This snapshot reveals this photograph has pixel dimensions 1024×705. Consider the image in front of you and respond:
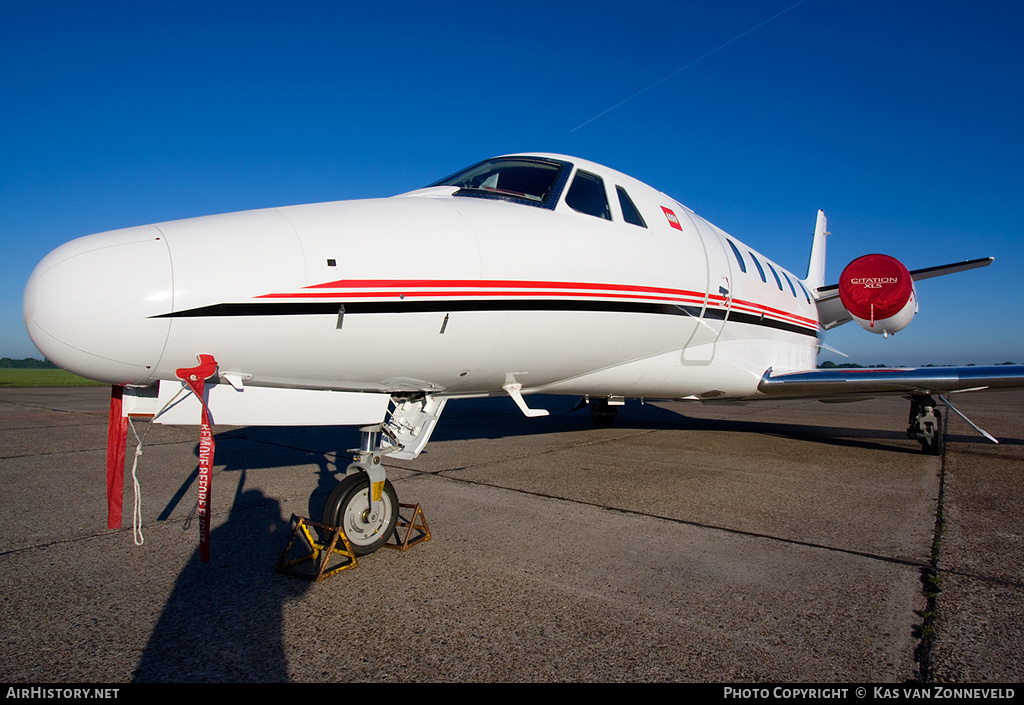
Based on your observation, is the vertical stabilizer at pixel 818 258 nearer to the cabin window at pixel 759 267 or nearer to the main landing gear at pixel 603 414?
the main landing gear at pixel 603 414

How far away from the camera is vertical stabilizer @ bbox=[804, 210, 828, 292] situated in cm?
1508

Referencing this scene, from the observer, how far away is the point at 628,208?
17.2 ft

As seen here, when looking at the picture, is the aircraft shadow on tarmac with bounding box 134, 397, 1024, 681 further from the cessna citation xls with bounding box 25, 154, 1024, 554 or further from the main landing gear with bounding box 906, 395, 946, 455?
the cessna citation xls with bounding box 25, 154, 1024, 554

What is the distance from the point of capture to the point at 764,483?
643 cm

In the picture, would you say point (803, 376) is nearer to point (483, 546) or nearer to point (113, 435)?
point (483, 546)

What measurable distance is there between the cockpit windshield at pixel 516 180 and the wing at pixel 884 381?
467 centimetres

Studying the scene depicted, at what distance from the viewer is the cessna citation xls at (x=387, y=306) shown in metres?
2.79

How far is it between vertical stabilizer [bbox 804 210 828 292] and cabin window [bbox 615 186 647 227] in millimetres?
11347

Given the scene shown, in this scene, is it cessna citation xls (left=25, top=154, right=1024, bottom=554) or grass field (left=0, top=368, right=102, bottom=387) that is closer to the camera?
cessna citation xls (left=25, top=154, right=1024, bottom=554)

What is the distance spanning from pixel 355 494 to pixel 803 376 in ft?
21.0

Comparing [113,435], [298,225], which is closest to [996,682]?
[298,225]

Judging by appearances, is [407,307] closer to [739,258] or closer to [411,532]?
[411,532]

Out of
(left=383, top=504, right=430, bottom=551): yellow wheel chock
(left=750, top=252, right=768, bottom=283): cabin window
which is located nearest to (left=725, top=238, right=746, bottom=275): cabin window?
(left=750, top=252, right=768, bottom=283): cabin window

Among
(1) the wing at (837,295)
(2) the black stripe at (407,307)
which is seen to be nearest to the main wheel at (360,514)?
(2) the black stripe at (407,307)
